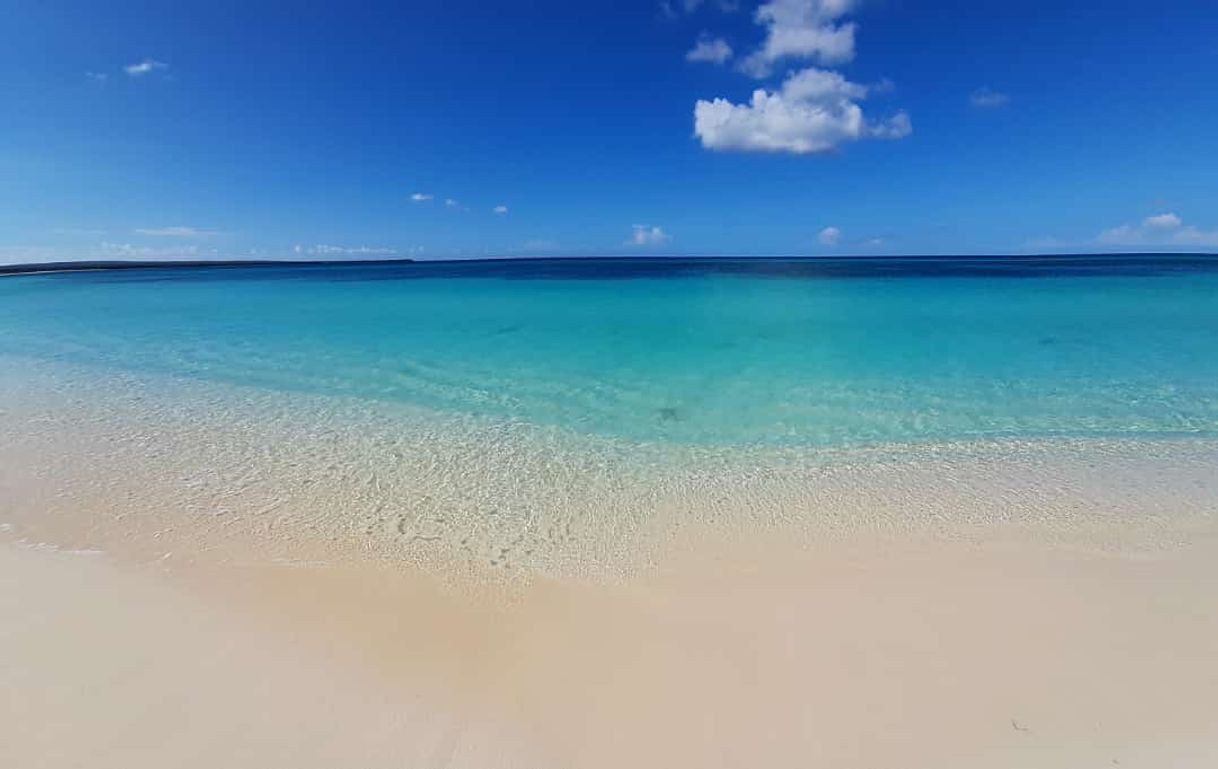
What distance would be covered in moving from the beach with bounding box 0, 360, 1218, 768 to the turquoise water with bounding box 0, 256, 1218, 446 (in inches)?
47.0

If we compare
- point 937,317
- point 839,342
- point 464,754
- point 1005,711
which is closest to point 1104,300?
point 937,317

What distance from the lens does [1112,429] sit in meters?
5.96

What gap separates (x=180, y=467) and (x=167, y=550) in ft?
5.76

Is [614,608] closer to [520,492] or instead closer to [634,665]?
[634,665]

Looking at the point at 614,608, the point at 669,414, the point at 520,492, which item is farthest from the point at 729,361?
the point at 614,608

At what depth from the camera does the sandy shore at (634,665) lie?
7.33 feet

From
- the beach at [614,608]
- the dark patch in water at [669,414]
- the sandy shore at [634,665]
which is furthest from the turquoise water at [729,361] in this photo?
the sandy shore at [634,665]

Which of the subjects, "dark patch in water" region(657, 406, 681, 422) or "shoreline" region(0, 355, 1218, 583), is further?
"dark patch in water" region(657, 406, 681, 422)

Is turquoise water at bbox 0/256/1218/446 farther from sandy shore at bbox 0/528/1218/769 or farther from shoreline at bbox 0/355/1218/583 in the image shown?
sandy shore at bbox 0/528/1218/769

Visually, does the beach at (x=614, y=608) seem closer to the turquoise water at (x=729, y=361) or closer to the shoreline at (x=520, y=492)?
the shoreline at (x=520, y=492)

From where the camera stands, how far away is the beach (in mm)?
2287

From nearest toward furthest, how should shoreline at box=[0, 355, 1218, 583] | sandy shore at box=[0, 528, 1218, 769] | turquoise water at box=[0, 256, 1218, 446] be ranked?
sandy shore at box=[0, 528, 1218, 769] < shoreline at box=[0, 355, 1218, 583] < turquoise water at box=[0, 256, 1218, 446]

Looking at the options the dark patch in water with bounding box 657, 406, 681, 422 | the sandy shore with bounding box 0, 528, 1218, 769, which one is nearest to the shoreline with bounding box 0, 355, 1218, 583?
the sandy shore with bounding box 0, 528, 1218, 769

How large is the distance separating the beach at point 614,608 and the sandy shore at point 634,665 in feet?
0.05
